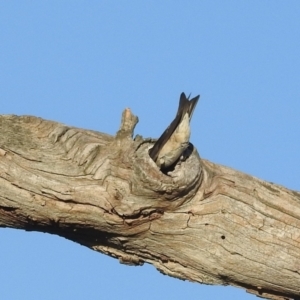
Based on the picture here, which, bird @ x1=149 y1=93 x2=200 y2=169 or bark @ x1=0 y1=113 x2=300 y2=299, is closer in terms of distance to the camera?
bird @ x1=149 y1=93 x2=200 y2=169

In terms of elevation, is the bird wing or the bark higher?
the bird wing

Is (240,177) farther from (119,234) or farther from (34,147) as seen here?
(34,147)

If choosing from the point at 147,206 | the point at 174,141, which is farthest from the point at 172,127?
the point at 147,206

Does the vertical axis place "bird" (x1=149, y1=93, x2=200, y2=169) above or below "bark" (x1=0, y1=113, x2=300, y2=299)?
above

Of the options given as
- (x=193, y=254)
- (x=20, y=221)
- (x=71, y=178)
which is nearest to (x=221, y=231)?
(x=193, y=254)

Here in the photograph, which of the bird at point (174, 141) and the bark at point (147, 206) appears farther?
the bark at point (147, 206)

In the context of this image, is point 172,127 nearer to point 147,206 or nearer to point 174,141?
point 174,141

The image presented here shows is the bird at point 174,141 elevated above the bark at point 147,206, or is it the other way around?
the bird at point 174,141
